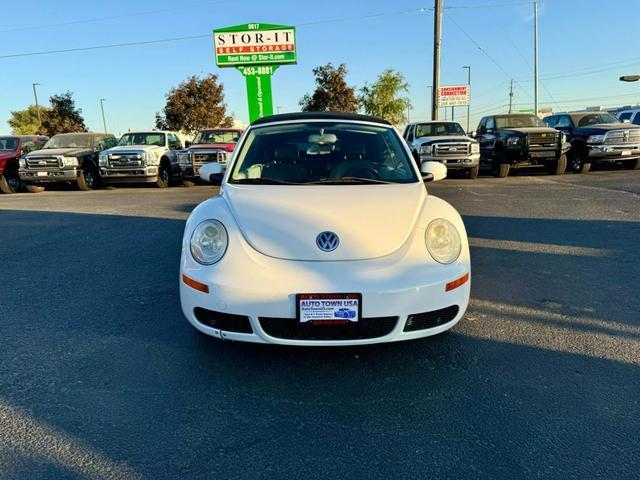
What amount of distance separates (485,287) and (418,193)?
58.6 inches

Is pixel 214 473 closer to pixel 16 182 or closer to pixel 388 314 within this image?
pixel 388 314

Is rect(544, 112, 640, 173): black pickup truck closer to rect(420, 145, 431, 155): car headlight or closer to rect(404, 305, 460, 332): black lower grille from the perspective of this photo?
rect(420, 145, 431, 155): car headlight

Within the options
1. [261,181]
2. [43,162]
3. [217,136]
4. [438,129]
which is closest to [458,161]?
[438,129]

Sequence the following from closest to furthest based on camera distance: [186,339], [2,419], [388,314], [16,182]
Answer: [2,419] < [388,314] < [186,339] < [16,182]

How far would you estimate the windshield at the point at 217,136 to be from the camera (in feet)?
49.9

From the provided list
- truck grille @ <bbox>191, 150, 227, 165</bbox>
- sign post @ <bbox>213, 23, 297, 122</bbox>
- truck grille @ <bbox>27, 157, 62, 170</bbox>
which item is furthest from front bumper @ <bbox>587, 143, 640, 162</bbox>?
truck grille @ <bbox>27, 157, 62, 170</bbox>

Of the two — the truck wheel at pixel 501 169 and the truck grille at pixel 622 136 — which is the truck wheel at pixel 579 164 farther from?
the truck wheel at pixel 501 169

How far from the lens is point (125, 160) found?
14.1 m

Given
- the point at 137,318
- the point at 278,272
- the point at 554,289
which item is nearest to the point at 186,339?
the point at 137,318

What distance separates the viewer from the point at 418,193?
3449 millimetres

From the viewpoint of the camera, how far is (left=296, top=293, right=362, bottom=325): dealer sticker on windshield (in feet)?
8.53

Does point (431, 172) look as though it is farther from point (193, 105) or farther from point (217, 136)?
point (193, 105)

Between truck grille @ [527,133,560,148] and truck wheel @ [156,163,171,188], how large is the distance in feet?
36.8

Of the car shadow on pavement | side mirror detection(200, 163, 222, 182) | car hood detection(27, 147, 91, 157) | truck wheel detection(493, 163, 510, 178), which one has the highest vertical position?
car hood detection(27, 147, 91, 157)
